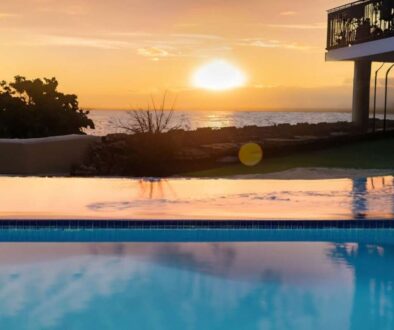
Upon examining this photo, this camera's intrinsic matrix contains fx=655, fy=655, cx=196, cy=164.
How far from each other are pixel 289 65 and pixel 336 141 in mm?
6464

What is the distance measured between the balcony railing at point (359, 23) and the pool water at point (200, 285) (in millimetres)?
8628

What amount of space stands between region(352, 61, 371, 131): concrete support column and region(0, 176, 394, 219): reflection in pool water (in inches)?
242

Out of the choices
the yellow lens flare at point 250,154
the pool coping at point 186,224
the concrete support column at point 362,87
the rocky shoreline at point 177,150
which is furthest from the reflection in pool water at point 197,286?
the concrete support column at point 362,87

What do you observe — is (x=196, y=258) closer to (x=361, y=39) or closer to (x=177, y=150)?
(x=177, y=150)

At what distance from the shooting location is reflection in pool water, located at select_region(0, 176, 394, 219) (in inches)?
298

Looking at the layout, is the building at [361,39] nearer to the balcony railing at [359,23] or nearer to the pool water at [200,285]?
the balcony railing at [359,23]

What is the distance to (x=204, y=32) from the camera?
61.4ft

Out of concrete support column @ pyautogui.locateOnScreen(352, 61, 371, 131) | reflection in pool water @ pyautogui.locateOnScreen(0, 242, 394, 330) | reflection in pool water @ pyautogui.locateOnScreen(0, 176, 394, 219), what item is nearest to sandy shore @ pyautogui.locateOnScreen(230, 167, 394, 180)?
reflection in pool water @ pyautogui.locateOnScreen(0, 176, 394, 219)

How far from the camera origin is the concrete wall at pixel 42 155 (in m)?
11.2

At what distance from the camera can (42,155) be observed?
1145 centimetres

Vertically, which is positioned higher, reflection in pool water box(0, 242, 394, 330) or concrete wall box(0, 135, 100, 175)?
concrete wall box(0, 135, 100, 175)

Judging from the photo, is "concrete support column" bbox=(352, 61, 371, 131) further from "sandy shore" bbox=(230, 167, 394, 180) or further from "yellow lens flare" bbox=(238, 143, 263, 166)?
"sandy shore" bbox=(230, 167, 394, 180)

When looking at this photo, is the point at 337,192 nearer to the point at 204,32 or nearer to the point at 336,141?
the point at 336,141

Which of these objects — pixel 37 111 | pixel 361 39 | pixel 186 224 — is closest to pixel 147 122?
pixel 37 111
